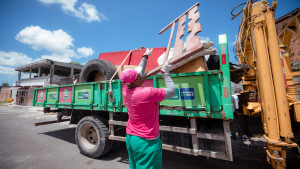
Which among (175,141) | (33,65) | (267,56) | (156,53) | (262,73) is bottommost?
(175,141)

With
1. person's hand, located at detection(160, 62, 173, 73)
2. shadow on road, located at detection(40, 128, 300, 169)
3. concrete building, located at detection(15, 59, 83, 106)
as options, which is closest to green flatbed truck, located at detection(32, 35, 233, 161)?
person's hand, located at detection(160, 62, 173, 73)

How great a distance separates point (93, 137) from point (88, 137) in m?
0.16

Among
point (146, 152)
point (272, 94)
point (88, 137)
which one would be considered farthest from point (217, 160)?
point (88, 137)

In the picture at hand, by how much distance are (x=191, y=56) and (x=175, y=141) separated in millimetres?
1637

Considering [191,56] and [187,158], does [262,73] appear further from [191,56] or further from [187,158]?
[187,158]

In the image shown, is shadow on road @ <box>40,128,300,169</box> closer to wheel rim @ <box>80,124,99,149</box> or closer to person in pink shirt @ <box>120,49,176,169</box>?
wheel rim @ <box>80,124,99,149</box>

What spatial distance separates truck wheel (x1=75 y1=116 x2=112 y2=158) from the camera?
3.43 metres

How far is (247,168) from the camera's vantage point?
3.06 metres

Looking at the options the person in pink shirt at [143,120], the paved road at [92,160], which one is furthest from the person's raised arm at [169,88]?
the paved road at [92,160]

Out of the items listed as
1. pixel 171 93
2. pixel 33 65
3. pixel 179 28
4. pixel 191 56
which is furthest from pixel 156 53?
pixel 33 65

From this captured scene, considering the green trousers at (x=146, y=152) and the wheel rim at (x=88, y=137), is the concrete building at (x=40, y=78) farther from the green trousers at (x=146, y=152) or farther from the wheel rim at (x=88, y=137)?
the green trousers at (x=146, y=152)

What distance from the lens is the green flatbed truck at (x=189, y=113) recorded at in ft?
7.06

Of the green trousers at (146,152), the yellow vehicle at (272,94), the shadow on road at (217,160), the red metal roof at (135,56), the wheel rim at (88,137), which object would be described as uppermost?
the red metal roof at (135,56)

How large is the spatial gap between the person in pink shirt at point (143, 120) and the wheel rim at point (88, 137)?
2.50 metres
